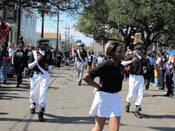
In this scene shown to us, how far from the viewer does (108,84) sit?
7.65 meters

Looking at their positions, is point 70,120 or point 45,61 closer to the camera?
point 45,61

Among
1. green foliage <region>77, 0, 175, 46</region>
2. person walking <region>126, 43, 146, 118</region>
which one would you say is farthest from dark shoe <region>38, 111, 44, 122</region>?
green foliage <region>77, 0, 175, 46</region>

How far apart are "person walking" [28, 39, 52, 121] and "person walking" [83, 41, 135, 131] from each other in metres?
3.80

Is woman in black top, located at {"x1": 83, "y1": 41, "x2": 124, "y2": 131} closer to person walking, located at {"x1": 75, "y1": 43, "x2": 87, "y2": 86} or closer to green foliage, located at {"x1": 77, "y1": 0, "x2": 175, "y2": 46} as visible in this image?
person walking, located at {"x1": 75, "y1": 43, "x2": 87, "y2": 86}

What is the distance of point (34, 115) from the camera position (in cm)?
1214

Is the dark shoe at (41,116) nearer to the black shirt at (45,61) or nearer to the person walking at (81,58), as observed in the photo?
the black shirt at (45,61)

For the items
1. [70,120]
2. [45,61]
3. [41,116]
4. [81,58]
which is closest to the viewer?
[41,116]

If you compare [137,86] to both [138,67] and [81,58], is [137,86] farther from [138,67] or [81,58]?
[81,58]

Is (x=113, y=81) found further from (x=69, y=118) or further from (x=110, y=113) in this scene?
(x=69, y=118)

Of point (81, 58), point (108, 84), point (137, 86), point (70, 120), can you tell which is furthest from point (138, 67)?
point (81, 58)

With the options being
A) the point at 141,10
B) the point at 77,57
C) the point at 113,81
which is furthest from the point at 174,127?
the point at 141,10

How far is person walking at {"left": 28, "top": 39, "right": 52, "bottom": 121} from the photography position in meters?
11.3

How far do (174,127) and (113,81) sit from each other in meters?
4.17

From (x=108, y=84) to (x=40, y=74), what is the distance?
4032mm
